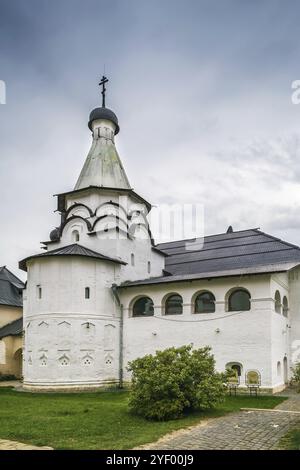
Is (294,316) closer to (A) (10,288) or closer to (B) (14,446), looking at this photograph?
(B) (14,446)

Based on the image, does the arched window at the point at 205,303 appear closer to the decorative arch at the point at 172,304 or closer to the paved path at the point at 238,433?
the decorative arch at the point at 172,304

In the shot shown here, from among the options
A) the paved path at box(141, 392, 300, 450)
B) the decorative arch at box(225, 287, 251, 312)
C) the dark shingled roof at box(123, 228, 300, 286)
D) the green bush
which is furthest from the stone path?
the decorative arch at box(225, 287, 251, 312)

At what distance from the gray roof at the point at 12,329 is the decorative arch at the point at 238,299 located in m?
14.6

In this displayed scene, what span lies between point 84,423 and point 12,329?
20.0m

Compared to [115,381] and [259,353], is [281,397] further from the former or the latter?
[115,381]

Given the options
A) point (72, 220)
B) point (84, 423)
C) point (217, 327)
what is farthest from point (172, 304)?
point (84, 423)

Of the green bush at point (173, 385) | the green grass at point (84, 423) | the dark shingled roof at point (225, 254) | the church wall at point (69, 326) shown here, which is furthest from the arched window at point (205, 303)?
the green bush at point (173, 385)

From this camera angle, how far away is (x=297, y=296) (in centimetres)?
2222

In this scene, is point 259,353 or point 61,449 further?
point 259,353

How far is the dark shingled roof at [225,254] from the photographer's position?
22.8 meters

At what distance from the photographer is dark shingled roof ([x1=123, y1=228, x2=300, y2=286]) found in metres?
22.8

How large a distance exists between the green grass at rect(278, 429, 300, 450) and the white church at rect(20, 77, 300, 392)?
29.5 feet

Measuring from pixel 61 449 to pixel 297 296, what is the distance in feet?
54.3
